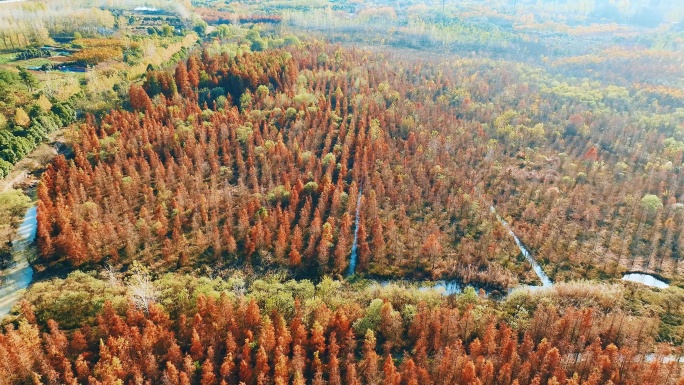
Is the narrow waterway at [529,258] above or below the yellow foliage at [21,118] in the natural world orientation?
below

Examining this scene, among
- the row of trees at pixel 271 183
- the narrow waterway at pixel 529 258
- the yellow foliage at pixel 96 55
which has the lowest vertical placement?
the narrow waterway at pixel 529 258

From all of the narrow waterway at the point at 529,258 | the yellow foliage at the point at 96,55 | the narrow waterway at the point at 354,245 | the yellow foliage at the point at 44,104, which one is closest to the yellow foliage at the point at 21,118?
the yellow foliage at the point at 44,104

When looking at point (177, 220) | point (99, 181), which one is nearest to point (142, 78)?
point (99, 181)

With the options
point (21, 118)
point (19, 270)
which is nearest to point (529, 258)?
point (19, 270)

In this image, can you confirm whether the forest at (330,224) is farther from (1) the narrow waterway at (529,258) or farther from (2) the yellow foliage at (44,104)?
(2) the yellow foliage at (44,104)

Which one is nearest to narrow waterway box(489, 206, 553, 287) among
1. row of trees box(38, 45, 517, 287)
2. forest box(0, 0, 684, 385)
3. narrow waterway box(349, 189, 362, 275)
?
forest box(0, 0, 684, 385)

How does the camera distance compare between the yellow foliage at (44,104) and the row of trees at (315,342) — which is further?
the yellow foliage at (44,104)

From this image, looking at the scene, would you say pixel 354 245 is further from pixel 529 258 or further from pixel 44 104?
pixel 44 104

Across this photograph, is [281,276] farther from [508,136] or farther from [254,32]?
[254,32]
